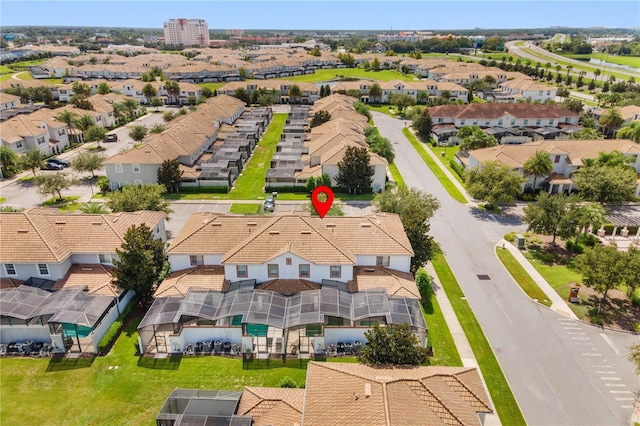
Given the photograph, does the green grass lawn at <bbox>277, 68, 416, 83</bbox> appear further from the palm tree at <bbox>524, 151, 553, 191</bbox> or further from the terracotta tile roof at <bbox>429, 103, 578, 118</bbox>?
the palm tree at <bbox>524, 151, 553, 191</bbox>

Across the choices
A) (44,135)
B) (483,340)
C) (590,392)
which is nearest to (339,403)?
(483,340)

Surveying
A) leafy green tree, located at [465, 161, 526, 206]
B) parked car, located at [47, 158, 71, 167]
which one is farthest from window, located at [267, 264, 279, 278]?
parked car, located at [47, 158, 71, 167]

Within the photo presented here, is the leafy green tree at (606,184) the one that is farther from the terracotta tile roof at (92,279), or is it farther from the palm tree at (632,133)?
the terracotta tile roof at (92,279)

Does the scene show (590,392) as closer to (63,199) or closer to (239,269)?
(239,269)

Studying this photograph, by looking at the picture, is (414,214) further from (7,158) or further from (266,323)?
(7,158)

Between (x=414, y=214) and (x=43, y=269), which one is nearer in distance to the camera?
(x=43, y=269)

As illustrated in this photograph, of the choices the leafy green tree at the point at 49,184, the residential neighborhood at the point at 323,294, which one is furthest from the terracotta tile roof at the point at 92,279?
the leafy green tree at the point at 49,184

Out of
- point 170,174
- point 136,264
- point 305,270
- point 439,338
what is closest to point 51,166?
point 170,174
